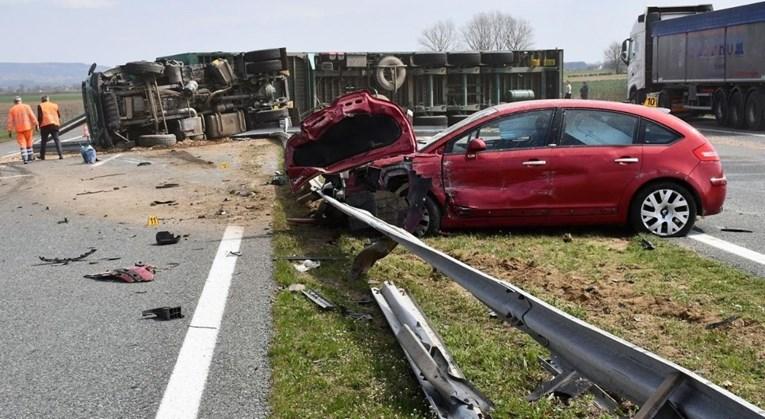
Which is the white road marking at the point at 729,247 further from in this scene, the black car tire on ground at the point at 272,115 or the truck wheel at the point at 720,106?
the truck wheel at the point at 720,106

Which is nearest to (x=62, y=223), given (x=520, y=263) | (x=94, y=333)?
(x=94, y=333)

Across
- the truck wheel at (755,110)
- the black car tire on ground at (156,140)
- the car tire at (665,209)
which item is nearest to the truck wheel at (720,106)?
the truck wheel at (755,110)

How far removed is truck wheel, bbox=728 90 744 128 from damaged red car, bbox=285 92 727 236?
18860 millimetres

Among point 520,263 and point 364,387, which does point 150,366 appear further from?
point 520,263

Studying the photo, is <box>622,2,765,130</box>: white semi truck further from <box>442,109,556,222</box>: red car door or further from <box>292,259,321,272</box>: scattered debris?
<box>292,259,321,272</box>: scattered debris

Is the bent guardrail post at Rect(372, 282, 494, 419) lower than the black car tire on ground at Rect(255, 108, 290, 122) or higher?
lower

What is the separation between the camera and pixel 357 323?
5793mm

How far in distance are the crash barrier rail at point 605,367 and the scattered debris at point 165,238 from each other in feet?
16.5

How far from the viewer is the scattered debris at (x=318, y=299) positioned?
6.28 m

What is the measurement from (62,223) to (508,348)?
7.91m

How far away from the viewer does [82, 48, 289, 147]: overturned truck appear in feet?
75.2

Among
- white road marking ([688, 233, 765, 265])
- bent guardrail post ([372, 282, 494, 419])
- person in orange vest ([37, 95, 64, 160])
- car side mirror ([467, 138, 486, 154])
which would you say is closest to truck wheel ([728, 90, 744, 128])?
white road marking ([688, 233, 765, 265])

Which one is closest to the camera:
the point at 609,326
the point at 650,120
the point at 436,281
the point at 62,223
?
the point at 609,326

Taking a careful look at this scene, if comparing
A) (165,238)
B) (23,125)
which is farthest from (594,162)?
(23,125)
